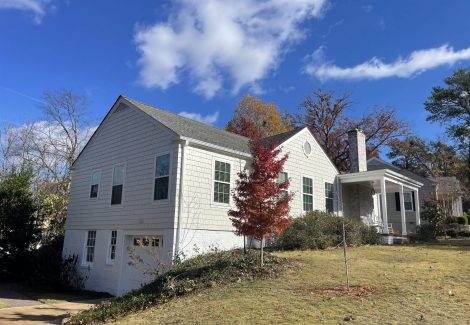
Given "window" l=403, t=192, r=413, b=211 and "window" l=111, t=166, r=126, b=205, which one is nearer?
"window" l=111, t=166, r=126, b=205

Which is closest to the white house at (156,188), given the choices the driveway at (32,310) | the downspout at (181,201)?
the downspout at (181,201)

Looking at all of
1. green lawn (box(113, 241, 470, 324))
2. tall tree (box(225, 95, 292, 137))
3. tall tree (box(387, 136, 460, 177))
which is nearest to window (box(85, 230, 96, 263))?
green lawn (box(113, 241, 470, 324))

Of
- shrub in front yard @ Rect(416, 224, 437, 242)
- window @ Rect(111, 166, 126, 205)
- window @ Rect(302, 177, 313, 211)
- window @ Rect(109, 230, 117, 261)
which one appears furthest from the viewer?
shrub in front yard @ Rect(416, 224, 437, 242)

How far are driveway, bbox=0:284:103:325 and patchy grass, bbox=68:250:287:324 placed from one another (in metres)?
1.52

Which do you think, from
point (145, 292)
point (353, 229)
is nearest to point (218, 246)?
point (145, 292)

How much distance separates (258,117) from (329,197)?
22.0 meters

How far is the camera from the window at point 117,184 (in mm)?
16500

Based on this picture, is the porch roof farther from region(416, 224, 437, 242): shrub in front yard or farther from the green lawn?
the green lawn

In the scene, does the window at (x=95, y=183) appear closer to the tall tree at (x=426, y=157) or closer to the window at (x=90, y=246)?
the window at (x=90, y=246)

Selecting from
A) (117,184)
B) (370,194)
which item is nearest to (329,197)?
(370,194)

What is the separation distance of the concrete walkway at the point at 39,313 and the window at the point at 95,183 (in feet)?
18.7

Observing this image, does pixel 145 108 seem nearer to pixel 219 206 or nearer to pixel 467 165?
pixel 219 206

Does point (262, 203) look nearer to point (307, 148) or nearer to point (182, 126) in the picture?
point (182, 126)

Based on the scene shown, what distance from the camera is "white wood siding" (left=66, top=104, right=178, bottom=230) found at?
571 inches
